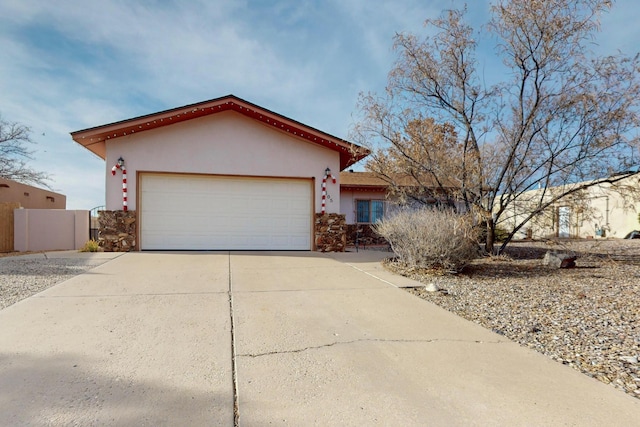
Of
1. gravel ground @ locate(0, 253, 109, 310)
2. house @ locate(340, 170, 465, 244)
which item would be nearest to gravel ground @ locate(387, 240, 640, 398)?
gravel ground @ locate(0, 253, 109, 310)

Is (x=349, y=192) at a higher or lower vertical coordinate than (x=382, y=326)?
higher

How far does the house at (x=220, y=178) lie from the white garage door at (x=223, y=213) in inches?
1.2

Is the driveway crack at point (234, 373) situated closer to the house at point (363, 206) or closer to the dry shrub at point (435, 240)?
the dry shrub at point (435, 240)

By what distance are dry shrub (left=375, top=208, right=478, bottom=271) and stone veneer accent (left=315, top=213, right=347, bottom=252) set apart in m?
3.77

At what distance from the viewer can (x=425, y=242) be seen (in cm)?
760

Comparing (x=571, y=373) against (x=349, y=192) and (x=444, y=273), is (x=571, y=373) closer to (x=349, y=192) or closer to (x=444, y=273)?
(x=444, y=273)

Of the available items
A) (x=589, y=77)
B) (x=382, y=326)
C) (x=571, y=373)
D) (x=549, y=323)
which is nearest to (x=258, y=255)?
(x=382, y=326)

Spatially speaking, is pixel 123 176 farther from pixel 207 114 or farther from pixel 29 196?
pixel 29 196

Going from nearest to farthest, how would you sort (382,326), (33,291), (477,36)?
1. (382,326)
2. (33,291)
3. (477,36)

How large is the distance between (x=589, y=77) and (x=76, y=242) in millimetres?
16860

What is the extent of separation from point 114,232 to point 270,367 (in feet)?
30.4

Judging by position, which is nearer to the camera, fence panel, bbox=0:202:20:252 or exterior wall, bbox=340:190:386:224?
fence panel, bbox=0:202:20:252

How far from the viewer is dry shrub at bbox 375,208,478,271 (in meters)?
7.52

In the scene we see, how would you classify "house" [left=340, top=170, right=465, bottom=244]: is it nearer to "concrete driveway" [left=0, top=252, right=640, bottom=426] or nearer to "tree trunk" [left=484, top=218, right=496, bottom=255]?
"tree trunk" [left=484, top=218, right=496, bottom=255]
